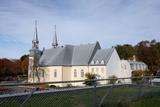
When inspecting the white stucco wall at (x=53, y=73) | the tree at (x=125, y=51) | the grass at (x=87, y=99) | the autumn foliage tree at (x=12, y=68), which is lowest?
the grass at (x=87, y=99)

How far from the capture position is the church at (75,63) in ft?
174

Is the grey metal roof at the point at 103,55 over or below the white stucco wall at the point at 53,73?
over

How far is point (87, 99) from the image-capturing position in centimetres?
771

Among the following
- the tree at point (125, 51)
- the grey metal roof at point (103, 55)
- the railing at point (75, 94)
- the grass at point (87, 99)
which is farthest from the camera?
the tree at point (125, 51)

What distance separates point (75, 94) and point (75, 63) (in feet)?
163

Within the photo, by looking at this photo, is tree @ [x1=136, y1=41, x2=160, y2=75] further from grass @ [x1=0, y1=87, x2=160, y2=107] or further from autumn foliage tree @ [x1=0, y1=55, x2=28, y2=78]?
grass @ [x1=0, y1=87, x2=160, y2=107]

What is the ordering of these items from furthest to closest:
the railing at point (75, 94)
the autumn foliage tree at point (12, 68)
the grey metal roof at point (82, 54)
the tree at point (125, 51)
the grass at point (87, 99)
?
the tree at point (125, 51) < the autumn foliage tree at point (12, 68) < the grey metal roof at point (82, 54) < the grass at point (87, 99) < the railing at point (75, 94)

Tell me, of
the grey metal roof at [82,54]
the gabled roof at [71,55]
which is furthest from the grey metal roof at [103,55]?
the grey metal roof at [82,54]

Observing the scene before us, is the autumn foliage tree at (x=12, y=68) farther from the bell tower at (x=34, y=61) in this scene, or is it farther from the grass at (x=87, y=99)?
the grass at (x=87, y=99)

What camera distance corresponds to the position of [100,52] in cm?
5531

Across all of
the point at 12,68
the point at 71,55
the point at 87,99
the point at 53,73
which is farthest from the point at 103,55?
the point at 87,99

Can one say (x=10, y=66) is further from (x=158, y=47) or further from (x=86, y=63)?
(x=158, y=47)

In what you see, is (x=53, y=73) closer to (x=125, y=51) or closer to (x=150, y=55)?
(x=150, y=55)

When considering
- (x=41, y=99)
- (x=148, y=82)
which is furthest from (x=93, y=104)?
(x=148, y=82)
